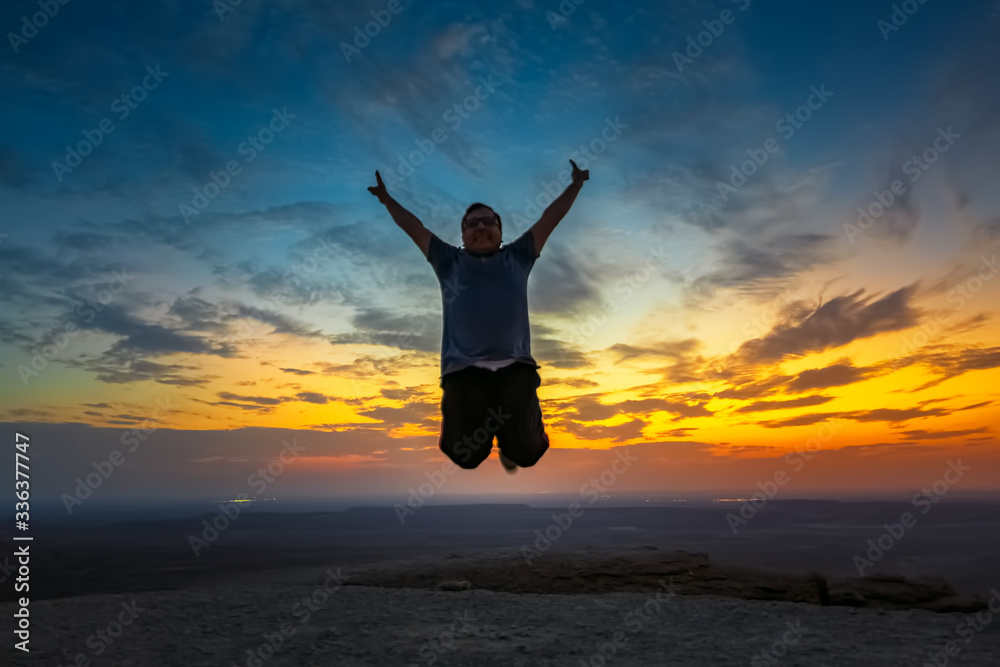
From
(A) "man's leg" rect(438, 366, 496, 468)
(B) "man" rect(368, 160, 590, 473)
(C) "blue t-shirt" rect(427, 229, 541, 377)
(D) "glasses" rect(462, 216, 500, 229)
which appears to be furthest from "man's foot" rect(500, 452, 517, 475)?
(D) "glasses" rect(462, 216, 500, 229)

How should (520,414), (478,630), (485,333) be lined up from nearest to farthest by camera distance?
(485,333), (520,414), (478,630)

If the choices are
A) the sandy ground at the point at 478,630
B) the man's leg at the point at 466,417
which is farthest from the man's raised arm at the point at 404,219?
the sandy ground at the point at 478,630

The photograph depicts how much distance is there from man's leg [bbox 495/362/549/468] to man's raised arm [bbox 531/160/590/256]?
1.18 m

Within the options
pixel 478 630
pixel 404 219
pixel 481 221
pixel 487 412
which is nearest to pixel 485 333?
pixel 487 412

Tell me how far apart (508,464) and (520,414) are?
0.90 meters

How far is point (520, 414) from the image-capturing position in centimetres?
542

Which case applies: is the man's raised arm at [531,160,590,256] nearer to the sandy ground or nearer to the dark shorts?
the dark shorts

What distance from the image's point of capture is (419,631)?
44.0ft

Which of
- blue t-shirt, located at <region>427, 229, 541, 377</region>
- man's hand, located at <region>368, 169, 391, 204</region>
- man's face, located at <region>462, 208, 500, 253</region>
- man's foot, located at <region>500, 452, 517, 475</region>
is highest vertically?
man's hand, located at <region>368, 169, 391, 204</region>

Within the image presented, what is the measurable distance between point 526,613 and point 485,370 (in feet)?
39.0

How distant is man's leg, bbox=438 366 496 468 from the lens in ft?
17.5

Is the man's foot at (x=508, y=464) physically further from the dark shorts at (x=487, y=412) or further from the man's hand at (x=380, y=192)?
the man's hand at (x=380, y=192)

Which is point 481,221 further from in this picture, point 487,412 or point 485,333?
point 487,412

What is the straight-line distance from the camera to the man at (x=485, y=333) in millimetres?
5188
